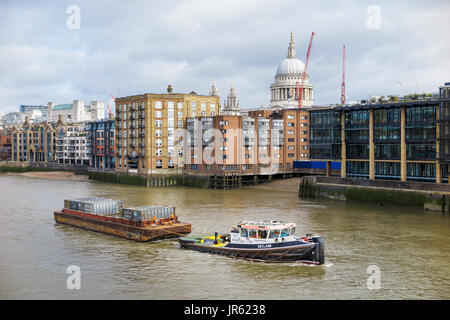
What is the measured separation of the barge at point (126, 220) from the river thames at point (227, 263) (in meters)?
0.95

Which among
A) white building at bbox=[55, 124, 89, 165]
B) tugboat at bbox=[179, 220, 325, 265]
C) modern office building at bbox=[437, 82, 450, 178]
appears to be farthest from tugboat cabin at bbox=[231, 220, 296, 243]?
white building at bbox=[55, 124, 89, 165]

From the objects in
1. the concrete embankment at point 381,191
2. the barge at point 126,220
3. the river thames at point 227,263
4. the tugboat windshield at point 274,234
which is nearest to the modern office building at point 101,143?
the concrete embankment at point 381,191

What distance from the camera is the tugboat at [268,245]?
43375 mm

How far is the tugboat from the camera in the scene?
142 feet

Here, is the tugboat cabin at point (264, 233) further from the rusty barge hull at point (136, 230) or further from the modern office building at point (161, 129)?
the modern office building at point (161, 129)

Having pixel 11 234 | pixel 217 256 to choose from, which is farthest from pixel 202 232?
pixel 11 234

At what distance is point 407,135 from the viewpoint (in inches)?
3504

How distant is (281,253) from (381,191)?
1690 inches

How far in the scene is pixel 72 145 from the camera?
184 meters

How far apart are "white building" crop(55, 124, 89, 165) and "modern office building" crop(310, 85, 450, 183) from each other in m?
100

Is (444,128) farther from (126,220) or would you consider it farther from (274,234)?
(126,220)

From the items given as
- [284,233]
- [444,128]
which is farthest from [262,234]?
[444,128]

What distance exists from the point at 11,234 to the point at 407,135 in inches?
2552

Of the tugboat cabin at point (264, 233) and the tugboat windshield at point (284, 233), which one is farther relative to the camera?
the tugboat windshield at point (284, 233)
